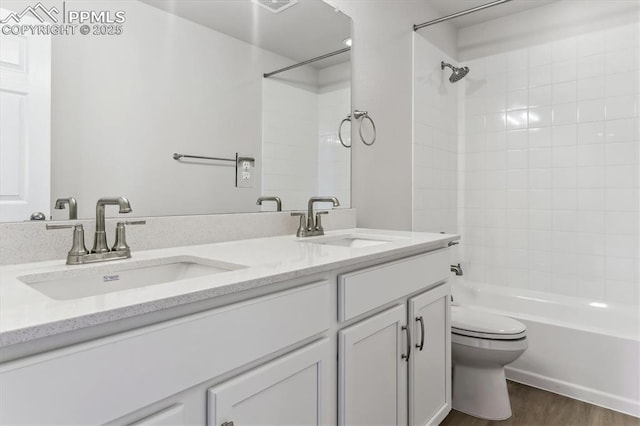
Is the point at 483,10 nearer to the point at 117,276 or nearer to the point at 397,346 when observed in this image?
the point at 397,346

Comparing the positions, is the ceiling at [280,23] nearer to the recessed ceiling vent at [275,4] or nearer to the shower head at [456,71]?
the recessed ceiling vent at [275,4]

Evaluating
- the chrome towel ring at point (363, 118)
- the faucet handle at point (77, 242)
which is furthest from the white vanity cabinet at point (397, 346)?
the chrome towel ring at point (363, 118)

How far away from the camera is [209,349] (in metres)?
0.75

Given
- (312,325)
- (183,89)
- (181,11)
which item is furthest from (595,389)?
(181,11)

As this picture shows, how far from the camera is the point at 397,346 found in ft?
4.47

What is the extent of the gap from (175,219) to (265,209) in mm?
436

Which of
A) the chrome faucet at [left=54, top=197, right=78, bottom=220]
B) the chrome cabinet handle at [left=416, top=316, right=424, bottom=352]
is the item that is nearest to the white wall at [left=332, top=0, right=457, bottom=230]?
the chrome cabinet handle at [left=416, top=316, right=424, bottom=352]

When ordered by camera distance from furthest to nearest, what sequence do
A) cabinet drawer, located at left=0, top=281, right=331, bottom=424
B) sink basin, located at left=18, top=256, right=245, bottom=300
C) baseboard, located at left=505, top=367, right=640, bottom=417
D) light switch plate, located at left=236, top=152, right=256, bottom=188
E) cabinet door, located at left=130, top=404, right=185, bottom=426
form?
baseboard, located at left=505, top=367, right=640, bottom=417, light switch plate, located at left=236, top=152, right=256, bottom=188, sink basin, located at left=18, top=256, right=245, bottom=300, cabinet door, located at left=130, top=404, right=185, bottom=426, cabinet drawer, located at left=0, top=281, right=331, bottom=424

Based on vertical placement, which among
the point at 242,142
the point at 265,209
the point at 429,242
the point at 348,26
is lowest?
the point at 429,242

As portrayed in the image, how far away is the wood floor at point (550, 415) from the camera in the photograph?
1900 mm

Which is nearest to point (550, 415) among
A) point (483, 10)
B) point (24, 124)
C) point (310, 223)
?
point (310, 223)

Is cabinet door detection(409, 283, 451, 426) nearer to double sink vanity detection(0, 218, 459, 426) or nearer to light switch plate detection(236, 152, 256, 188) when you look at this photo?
double sink vanity detection(0, 218, 459, 426)

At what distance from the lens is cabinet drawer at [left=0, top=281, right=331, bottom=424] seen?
53cm

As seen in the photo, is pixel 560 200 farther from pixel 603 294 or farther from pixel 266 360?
pixel 266 360
